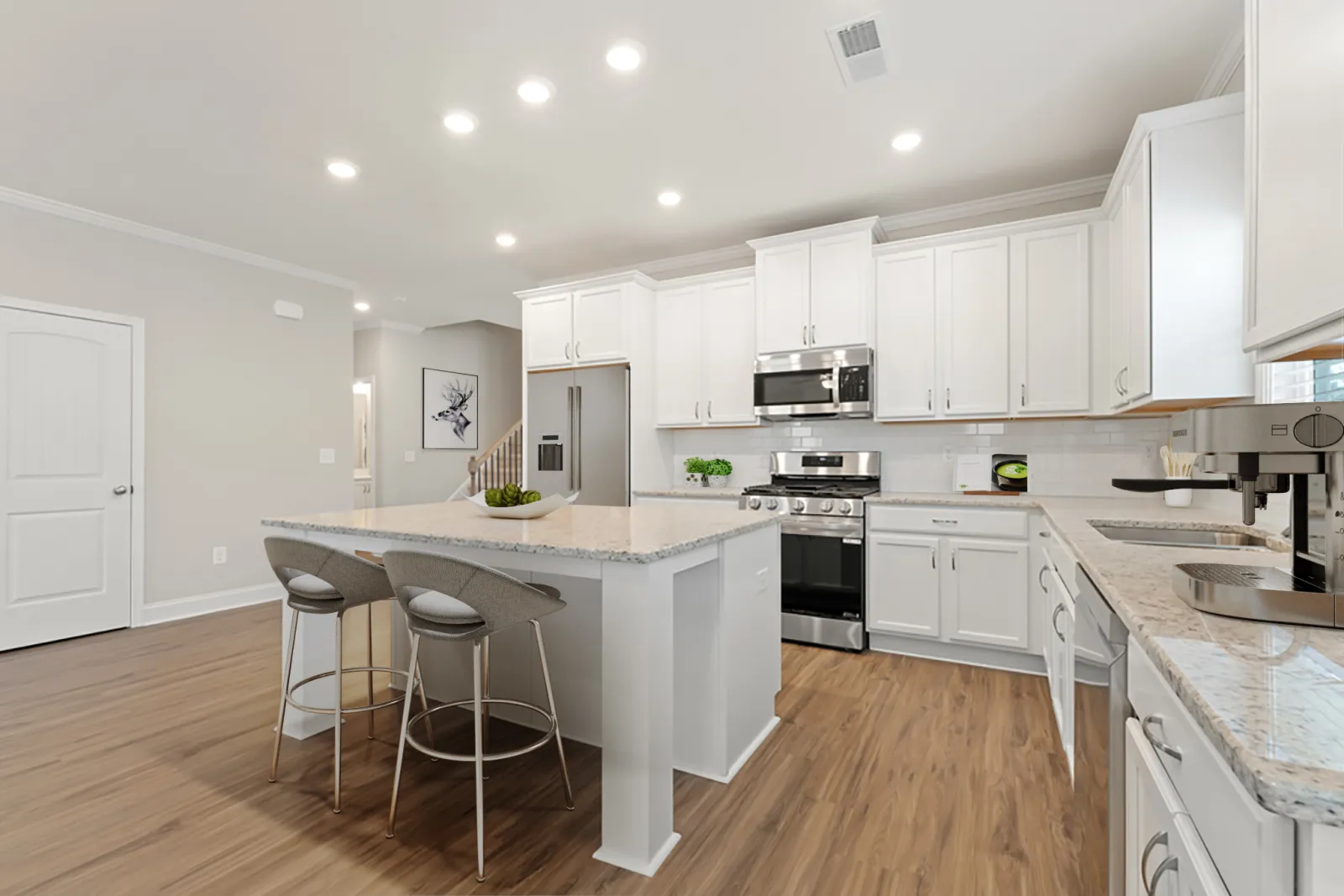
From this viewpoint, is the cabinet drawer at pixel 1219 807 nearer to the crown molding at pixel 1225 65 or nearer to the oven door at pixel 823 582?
the crown molding at pixel 1225 65

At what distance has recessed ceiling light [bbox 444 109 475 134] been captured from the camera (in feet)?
9.34

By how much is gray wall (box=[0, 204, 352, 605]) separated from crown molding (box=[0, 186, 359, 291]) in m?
0.04

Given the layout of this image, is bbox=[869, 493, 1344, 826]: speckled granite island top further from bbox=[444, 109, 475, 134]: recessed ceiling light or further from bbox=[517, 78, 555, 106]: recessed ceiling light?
bbox=[444, 109, 475, 134]: recessed ceiling light

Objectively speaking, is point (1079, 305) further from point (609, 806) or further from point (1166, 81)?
point (609, 806)

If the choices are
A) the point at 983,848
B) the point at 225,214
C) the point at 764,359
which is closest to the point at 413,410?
the point at 225,214

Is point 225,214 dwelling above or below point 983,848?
above

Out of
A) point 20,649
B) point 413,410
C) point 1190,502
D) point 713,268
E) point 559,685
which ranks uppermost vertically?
point 713,268

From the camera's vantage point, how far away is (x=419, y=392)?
7395 mm

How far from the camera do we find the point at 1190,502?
2.92m

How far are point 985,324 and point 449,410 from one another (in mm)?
6034

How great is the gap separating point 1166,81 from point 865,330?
1684 millimetres

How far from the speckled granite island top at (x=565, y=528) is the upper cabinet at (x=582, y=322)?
77.2 inches

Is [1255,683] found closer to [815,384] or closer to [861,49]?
[861,49]

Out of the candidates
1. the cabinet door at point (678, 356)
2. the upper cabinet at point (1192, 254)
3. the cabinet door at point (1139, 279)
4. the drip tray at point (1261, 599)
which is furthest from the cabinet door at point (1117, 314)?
the cabinet door at point (678, 356)
